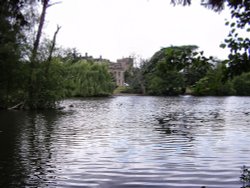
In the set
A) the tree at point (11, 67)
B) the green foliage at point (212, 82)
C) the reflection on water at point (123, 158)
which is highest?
the tree at point (11, 67)

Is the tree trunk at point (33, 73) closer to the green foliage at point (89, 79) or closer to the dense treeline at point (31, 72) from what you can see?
the dense treeline at point (31, 72)

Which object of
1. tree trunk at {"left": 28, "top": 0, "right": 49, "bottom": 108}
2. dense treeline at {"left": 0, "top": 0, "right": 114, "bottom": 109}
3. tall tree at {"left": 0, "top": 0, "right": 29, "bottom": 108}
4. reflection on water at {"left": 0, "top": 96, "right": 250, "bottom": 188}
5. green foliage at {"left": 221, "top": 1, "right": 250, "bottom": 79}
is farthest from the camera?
tree trunk at {"left": 28, "top": 0, "right": 49, "bottom": 108}

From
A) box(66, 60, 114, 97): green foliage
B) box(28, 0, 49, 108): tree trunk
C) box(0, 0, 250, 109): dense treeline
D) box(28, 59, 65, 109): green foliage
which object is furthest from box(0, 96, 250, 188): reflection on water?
box(66, 60, 114, 97): green foliage

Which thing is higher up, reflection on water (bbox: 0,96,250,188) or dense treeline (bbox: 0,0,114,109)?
dense treeline (bbox: 0,0,114,109)

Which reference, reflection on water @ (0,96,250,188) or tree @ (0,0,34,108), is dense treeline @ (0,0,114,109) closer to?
tree @ (0,0,34,108)

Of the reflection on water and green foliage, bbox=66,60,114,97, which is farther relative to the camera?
green foliage, bbox=66,60,114,97

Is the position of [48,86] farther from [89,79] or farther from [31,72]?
[89,79]

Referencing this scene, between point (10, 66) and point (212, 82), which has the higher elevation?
point (10, 66)

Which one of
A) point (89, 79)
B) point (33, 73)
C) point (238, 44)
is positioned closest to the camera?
point (238, 44)

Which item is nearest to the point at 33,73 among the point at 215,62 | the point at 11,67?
the point at 11,67

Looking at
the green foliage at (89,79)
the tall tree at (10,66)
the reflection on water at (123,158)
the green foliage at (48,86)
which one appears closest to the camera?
the reflection on water at (123,158)

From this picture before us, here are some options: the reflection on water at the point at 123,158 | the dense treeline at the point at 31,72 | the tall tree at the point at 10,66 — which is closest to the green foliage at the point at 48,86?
the dense treeline at the point at 31,72

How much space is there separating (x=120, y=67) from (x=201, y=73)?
534ft

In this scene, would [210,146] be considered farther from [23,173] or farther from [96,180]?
[23,173]
